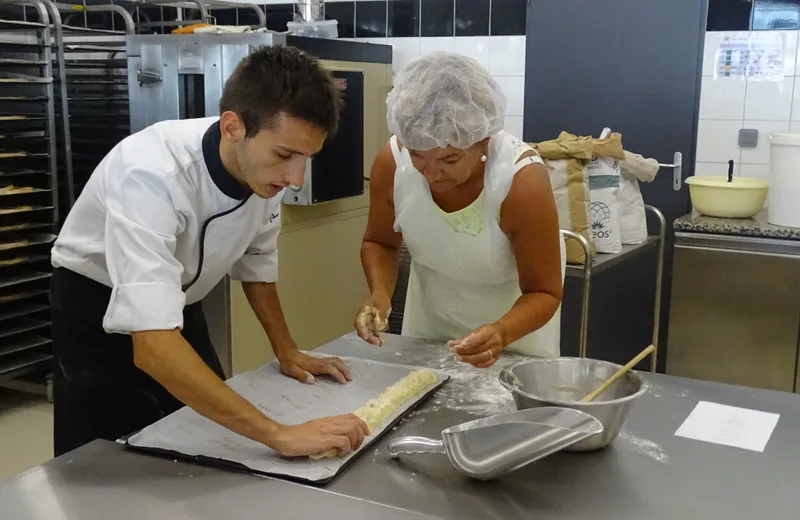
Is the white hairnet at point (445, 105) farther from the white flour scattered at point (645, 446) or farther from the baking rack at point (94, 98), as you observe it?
the baking rack at point (94, 98)

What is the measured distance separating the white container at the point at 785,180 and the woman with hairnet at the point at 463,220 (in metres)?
1.30

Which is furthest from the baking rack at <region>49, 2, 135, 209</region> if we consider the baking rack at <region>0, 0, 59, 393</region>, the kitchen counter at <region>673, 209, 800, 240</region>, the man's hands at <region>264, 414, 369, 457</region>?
the man's hands at <region>264, 414, 369, 457</region>

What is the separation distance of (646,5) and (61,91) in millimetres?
2335

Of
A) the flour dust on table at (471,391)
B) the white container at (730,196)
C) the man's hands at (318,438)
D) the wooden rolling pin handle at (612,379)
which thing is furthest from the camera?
the white container at (730,196)

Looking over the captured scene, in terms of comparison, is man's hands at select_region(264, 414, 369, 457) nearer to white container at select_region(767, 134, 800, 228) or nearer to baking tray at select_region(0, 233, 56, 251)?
white container at select_region(767, 134, 800, 228)

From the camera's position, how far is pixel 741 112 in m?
3.10

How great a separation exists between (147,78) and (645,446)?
2429 millimetres

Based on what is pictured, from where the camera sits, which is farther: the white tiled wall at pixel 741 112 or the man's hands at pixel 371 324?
the white tiled wall at pixel 741 112

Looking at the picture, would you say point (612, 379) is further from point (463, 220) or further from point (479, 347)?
point (463, 220)

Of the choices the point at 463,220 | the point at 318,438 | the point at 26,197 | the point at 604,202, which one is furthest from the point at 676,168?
the point at 26,197

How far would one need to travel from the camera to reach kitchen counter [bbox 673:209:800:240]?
273 centimetres

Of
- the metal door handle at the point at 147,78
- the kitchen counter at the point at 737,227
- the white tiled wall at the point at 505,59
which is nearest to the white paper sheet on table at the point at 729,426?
the kitchen counter at the point at 737,227

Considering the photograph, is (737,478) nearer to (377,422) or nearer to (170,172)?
(377,422)

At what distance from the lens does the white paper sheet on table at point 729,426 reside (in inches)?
51.2
